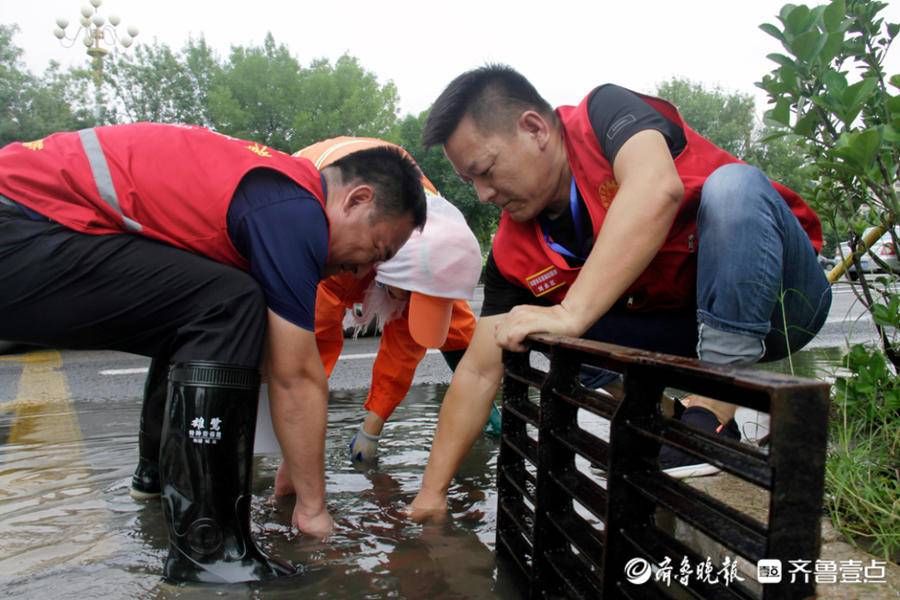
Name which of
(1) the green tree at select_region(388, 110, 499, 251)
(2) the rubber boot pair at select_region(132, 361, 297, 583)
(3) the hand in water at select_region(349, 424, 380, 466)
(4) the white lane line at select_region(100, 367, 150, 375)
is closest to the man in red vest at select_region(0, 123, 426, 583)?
(2) the rubber boot pair at select_region(132, 361, 297, 583)

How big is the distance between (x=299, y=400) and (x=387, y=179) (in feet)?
2.48

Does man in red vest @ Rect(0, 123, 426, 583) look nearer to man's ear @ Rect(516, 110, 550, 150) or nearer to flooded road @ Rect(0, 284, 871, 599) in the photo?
flooded road @ Rect(0, 284, 871, 599)

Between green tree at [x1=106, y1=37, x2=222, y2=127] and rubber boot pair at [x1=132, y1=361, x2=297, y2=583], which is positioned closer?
rubber boot pair at [x1=132, y1=361, x2=297, y2=583]

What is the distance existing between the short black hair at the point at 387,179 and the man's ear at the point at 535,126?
1.27 feet

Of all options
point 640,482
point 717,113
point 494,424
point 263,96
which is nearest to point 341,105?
point 263,96

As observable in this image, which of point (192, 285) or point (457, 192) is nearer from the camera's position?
point (192, 285)

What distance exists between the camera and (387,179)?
2434mm

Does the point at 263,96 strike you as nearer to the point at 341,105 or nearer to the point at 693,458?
the point at 341,105

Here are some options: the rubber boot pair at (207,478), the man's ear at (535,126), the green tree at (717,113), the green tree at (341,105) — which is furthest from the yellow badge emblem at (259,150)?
the green tree at (717,113)

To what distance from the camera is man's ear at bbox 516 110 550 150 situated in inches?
95.6

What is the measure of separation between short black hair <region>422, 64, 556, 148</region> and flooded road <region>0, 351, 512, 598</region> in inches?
49.7

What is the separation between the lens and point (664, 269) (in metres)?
2.45

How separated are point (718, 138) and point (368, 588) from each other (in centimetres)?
4798

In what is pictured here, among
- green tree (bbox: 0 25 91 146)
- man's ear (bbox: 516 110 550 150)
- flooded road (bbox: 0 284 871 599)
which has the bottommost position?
flooded road (bbox: 0 284 871 599)
